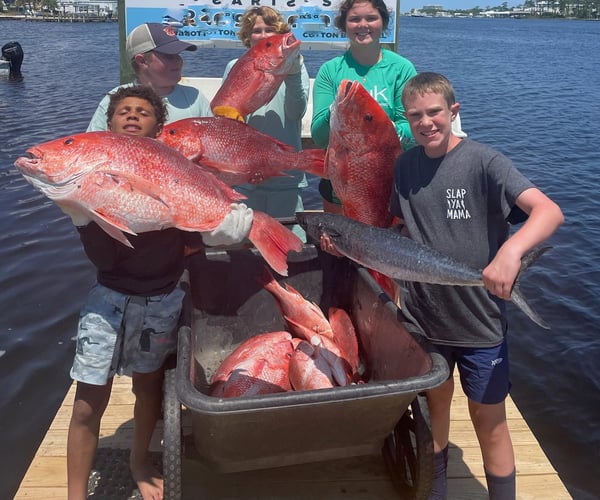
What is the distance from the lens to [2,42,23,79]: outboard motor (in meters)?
24.0

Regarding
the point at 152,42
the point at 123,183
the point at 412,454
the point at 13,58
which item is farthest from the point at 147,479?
the point at 13,58

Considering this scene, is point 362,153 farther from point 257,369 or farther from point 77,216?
point 77,216

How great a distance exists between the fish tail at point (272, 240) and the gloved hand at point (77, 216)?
0.64 meters

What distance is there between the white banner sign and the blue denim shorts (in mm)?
4320

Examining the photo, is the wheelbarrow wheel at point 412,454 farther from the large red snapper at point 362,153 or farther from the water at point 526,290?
the water at point 526,290

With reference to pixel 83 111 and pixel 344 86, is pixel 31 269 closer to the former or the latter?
pixel 344 86

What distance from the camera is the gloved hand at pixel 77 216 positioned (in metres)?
2.13

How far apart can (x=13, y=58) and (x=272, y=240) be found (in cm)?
2597

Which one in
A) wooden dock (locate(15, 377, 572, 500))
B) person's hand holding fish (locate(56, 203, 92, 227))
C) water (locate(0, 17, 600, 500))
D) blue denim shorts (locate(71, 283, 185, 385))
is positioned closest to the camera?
person's hand holding fish (locate(56, 203, 92, 227))

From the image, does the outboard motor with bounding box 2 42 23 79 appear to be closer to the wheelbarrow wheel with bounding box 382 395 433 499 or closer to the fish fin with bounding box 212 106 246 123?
the fish fin with bounding box 212 106 246 123

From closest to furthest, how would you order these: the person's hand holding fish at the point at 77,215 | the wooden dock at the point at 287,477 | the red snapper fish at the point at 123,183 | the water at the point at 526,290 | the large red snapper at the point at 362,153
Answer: the red snapper fish at the point at 123,183 < the person's hand holding fish at the point at 77,215 < the wooden dock at the point at 287,477 < the large red snapper at the point at 362,153 < the water at the point at 526,290

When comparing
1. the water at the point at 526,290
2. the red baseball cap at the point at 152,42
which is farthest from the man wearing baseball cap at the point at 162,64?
the water at the point at 526,290

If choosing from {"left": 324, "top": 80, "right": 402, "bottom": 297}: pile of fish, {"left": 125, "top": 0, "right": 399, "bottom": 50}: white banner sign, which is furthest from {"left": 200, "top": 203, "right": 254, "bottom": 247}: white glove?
{"left": 125, "top": 0, "right": 399, "bottom": 50}: white banner sign

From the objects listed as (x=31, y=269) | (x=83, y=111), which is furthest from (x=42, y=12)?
(x=31, y=269)
